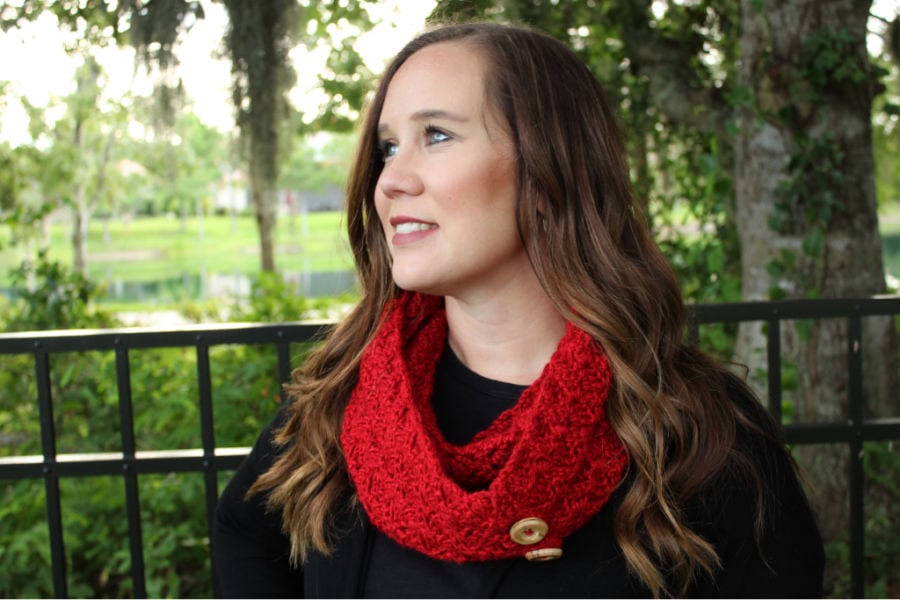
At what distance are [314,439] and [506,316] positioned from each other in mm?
388

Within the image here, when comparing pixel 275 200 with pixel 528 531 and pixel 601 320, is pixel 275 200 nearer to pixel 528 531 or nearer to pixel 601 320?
pixel 601 320

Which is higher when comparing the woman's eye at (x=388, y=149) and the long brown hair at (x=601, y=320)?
the woman's eye at (x=388, y=149)

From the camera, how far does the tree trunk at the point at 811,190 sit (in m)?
2.90

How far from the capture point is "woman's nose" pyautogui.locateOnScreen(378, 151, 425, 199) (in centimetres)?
133

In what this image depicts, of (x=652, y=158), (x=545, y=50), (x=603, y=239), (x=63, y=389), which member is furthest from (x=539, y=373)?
(x=652, y=158)

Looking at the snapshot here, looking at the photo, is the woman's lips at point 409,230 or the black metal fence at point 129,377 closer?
the woman's lips at point 409,230

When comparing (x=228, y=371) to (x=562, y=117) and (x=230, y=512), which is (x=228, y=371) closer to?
(x=230, y=512)

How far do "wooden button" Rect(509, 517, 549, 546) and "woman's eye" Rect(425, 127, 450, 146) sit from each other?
575 millimetres

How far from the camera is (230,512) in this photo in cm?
156

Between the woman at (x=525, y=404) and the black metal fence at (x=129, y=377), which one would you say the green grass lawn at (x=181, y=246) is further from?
the woman at (x=525, y=404)

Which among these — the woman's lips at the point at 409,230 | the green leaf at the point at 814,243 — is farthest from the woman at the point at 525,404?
the green leaf at the point at 814,243

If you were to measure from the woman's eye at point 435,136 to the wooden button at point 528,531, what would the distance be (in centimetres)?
57

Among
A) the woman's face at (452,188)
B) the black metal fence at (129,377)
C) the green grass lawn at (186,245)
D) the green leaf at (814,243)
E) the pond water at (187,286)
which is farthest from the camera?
the green grass lawn at (186,245)

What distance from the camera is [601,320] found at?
133cm
